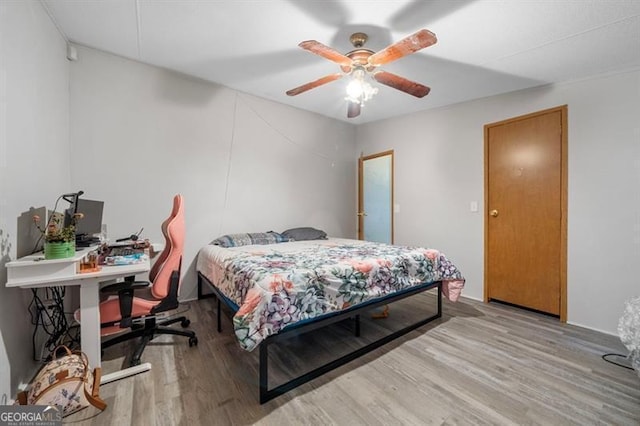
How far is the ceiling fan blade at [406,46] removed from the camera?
1.67m

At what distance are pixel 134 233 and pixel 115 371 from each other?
1.43 m

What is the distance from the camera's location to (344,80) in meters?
3.18

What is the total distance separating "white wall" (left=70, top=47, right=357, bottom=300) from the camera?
266 centimetres

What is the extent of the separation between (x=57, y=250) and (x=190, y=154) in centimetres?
185

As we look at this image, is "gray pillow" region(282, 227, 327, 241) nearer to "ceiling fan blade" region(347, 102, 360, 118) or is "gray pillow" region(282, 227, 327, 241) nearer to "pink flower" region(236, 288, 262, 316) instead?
"ceiling fan blade" region(347, 102, 360, 118)

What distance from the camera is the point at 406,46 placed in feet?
5.99

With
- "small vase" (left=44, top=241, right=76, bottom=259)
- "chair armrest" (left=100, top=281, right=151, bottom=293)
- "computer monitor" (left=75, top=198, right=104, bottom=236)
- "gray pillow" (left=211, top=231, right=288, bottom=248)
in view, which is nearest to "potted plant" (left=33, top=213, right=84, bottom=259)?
"small vase" (left=44, top=241, right=76, bottom=259)

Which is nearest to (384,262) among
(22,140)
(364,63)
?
(364,63)

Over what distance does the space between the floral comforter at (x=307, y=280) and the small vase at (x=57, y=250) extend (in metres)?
0.99

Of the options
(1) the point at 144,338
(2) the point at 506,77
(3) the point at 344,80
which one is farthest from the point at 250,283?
(2) the point at 506,77

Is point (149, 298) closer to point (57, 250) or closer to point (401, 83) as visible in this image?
point (57, 250)

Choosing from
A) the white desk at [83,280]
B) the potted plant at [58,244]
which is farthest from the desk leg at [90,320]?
the potted plant at [58,244]

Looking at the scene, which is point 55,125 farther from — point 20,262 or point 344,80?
point 344,80

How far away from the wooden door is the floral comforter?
35.7 inches
